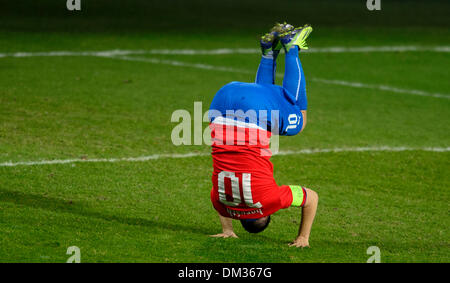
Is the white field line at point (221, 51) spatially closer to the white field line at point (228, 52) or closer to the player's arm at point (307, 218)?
the white field line at point (228, 52)

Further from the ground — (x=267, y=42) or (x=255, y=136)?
(x=267, y=42)

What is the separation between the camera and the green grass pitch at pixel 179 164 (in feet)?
21.0

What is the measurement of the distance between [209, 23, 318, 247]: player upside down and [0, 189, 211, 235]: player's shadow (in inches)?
29.8

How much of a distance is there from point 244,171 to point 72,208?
6.93 feet

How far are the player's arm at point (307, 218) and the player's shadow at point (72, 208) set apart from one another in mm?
935

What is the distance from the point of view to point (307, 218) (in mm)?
6375

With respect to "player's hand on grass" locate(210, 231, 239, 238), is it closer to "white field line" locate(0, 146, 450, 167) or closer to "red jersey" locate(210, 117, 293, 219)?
"red jersey" locate(210, 117, 293, 219)

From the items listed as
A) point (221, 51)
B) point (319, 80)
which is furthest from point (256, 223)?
point (221, 51)

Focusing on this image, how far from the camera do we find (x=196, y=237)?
6.58 metres

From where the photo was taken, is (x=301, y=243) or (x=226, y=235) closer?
(x=301, y=243)

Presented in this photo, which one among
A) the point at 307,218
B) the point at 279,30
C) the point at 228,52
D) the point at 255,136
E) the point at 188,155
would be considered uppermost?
the point at 279,30

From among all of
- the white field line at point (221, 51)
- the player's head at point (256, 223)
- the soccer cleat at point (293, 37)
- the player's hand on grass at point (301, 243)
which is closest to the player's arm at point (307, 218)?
the player's hand on grass at point (301, 243)

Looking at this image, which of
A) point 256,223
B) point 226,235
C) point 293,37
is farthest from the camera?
point 226,235

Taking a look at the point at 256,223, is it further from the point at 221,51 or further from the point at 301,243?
the point at 221,51
